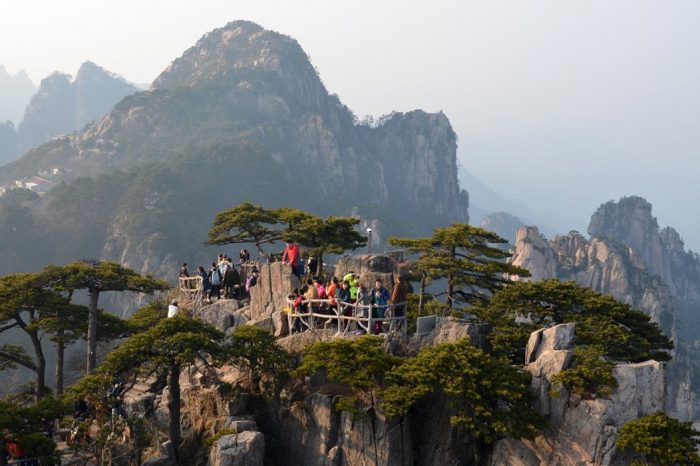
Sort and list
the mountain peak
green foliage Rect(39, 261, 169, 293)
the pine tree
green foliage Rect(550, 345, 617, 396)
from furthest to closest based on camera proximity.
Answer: the mountain peak, green foliage Rect(39, 261, 169, 293), the pine tree, green foliage Rect(550, 345, 617, 396)

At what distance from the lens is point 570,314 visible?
2195 cm

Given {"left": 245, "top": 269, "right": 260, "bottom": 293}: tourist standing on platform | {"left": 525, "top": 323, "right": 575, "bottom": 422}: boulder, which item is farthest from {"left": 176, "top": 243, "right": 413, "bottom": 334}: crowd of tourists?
{"left": 525, "top": 323, "right": 575, "bottom": 422}: boulder

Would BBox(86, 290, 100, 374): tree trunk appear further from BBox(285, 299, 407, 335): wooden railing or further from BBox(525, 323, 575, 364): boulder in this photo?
BBox(525, 323, 575, 364): boulder

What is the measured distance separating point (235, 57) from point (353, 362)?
544 feet

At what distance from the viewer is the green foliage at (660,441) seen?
51.3 ft

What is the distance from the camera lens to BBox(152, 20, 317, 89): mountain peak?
16650 centimetres

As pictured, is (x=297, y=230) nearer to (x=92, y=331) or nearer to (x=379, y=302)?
(x=92, y=331)

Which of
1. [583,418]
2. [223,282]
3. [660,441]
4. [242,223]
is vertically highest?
[242,223]

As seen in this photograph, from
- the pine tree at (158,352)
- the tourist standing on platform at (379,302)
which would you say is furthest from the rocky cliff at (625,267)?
the pine tree at (158,352)

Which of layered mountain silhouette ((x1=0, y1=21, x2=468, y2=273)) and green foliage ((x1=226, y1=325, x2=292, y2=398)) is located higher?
layered mountain silhouette ((x1=0, y1=21, x2=468, y2=273))

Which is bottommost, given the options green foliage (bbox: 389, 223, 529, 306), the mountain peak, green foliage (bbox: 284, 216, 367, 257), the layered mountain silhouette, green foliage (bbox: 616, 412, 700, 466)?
green foliage (bbox: 616, 412, 700, 466)

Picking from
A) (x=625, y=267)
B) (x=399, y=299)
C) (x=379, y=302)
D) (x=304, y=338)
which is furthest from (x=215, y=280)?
(x=625, y=267)

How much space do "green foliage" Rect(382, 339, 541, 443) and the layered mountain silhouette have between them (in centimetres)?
8260

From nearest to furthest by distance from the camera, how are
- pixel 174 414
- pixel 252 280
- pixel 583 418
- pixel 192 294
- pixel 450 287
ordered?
pixel 583 418
pixel 174 414
pixel 252 280
pixel 450 287
pixel 192 294
